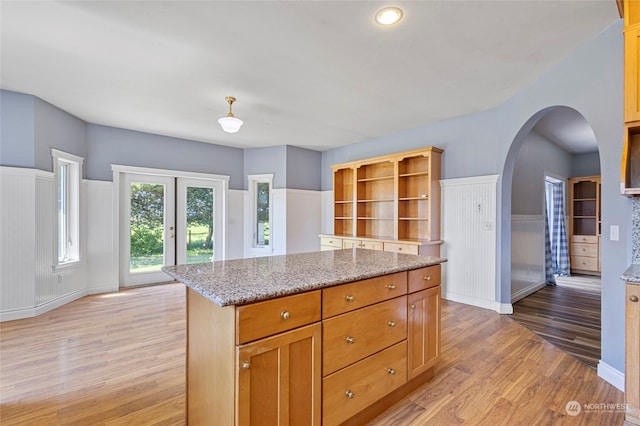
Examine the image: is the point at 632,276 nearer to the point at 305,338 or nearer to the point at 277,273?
the point at 305,338

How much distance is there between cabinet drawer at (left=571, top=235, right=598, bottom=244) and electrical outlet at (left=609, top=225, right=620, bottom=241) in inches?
205

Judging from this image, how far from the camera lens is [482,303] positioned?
3.93 metres

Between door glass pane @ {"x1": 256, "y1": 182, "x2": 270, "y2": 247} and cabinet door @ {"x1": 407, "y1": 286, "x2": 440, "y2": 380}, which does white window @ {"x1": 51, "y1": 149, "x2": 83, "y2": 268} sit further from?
cabinet door @ {"x1": 407, "y1": 286, "x2": 440, "y2": 380}

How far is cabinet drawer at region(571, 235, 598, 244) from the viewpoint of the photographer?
6062mm

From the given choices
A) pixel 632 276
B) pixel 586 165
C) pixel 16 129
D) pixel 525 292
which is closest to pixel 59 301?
pixel 16 129

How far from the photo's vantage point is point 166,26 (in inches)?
86.9

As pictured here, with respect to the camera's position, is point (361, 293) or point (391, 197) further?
point (391, 197)

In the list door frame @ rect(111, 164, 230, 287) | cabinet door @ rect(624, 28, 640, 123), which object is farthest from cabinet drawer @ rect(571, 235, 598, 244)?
door frame @ rect(111, 164, 230, 287)

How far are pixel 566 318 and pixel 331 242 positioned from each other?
3.55 metres

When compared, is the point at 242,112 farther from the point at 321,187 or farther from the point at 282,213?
the point at 321,187

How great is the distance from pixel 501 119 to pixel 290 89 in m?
2.71

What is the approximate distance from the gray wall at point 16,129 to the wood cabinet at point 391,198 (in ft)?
14.5

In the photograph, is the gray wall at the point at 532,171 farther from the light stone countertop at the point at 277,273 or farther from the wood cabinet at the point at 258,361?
the wood cabinet at the point at 258,361

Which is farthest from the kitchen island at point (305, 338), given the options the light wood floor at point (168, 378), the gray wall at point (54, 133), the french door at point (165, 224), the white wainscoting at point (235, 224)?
the white wainscoting at point (235, 224)
